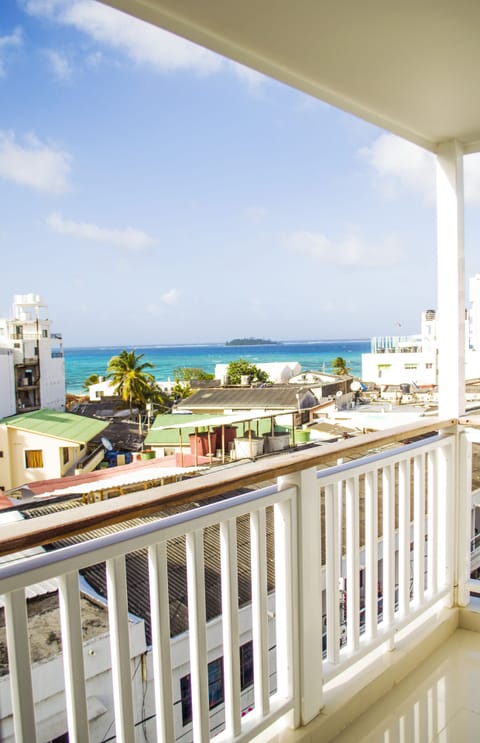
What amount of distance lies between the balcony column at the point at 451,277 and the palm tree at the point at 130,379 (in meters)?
9.12

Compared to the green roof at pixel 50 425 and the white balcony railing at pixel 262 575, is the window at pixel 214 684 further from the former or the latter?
the green roof at pixel 50 425

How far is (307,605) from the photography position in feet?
5.07

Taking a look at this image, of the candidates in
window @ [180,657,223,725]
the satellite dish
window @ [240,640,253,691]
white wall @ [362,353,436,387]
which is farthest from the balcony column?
the satellite dish

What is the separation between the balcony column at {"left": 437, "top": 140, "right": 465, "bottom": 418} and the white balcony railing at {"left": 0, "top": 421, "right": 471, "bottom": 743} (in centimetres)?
19

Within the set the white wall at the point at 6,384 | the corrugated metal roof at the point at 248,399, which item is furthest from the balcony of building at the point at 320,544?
the corrugated metal roof at the point at 248,399

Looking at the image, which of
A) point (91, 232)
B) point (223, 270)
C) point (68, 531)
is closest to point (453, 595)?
point (68, 531)

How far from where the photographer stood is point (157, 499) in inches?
43.3

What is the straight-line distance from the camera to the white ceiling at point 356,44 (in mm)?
1389

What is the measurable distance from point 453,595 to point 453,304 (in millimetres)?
1274

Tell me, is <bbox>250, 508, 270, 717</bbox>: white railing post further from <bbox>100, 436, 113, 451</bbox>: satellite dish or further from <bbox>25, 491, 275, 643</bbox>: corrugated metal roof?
<bbox>100, 436, 113, 451</bbox>: satellite dish

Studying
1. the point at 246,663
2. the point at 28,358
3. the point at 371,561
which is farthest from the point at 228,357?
the point at 371,561

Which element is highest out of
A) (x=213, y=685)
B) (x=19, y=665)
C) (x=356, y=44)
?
(x=356, y=44)

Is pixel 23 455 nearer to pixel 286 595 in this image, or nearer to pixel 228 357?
pixel 286 595

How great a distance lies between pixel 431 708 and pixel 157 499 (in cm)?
137
